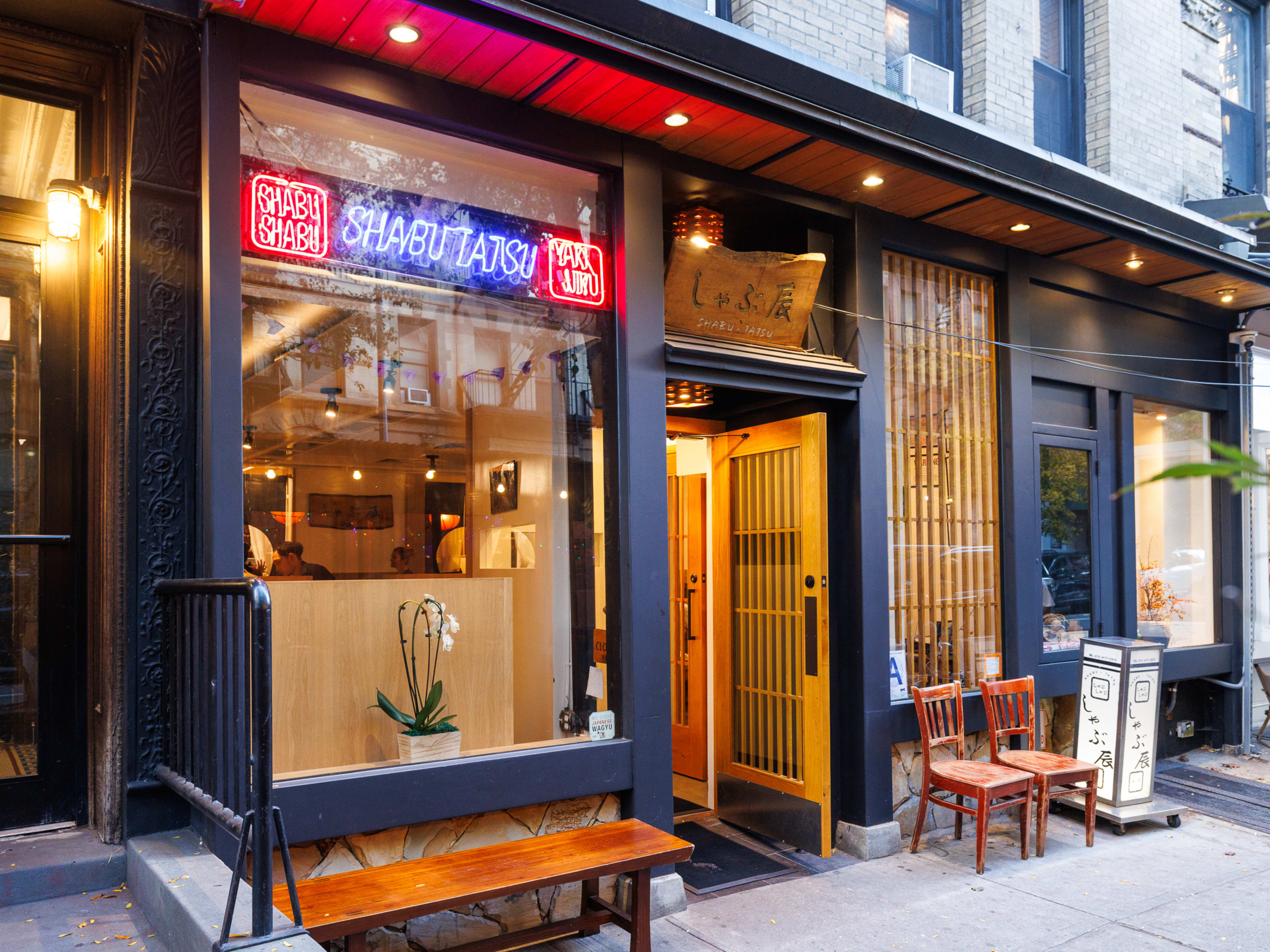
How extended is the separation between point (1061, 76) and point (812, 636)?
5.41 metres

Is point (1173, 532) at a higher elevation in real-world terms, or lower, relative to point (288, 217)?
lower

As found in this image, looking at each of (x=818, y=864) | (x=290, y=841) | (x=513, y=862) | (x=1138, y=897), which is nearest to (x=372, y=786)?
(x=290, y=841)

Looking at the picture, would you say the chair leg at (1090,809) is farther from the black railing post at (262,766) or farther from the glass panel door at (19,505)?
the glass panel door at (19,505)

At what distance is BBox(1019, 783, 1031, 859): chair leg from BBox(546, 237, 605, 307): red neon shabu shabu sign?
3.86 metres

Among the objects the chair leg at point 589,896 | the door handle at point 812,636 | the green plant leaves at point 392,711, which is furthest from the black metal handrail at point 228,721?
the door handle at point 812,636

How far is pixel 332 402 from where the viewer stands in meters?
4.34

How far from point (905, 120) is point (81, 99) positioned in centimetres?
402

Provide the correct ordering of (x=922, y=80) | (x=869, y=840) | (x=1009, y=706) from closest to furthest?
1. (x=869, y=840)
2. (x=1009, y=706)
3. (x=922, y=80)

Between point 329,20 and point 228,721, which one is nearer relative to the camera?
point 228,721

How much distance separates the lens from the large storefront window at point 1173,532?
8.16 metres

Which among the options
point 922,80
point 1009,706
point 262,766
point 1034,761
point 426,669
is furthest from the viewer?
point 922,80

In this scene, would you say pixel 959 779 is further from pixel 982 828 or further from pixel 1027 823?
pixel 1027 823

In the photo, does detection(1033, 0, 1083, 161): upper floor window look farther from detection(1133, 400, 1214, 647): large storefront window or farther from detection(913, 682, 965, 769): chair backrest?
detection(913, 682, 965, 769): chair backrest

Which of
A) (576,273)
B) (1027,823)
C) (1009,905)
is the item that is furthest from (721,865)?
(576,273)
